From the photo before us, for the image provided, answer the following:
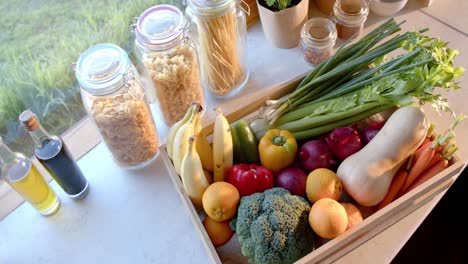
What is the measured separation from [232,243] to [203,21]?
41 cm

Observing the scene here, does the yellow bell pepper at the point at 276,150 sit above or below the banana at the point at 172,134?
below

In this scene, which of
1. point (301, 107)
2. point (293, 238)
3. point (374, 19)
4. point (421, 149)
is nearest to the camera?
point (293, 238)

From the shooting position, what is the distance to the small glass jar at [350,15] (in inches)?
40.0

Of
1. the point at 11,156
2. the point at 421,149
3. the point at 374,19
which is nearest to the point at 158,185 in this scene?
the point at 11,156

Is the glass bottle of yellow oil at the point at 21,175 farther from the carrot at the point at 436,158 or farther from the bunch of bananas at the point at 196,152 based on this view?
the carrot at the point at 436,158

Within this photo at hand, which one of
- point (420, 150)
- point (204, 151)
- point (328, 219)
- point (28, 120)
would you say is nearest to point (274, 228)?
point (328, 219)

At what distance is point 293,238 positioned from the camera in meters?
0.66

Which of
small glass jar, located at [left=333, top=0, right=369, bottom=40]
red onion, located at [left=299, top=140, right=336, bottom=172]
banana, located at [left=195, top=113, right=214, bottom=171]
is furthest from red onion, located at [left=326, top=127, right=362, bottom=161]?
small glass jar, located at [left=333, top=0, right=369, bottom=40]

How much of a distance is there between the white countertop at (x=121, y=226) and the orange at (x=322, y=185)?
0.38 feet

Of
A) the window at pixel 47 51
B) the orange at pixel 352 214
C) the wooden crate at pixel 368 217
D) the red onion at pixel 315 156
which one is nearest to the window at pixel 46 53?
the window at pixel 47 51

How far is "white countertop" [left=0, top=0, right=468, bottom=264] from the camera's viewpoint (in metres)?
0.77

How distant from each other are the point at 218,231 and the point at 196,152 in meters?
0.14

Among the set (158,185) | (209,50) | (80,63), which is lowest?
(158,185)

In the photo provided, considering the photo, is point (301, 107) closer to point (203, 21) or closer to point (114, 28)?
point (203, 21)
